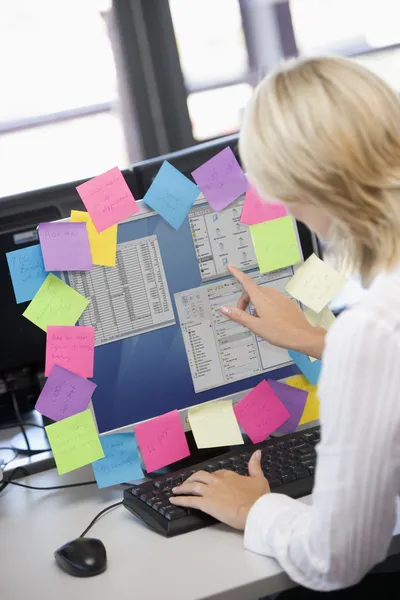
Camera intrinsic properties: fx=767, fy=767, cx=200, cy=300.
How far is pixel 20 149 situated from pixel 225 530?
260 centimetres

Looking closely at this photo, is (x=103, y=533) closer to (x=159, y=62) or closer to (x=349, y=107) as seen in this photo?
(x=349, y=107)

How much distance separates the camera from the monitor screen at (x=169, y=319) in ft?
4.07

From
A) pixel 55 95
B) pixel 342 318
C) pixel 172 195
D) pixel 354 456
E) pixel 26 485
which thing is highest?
pixel 55 95

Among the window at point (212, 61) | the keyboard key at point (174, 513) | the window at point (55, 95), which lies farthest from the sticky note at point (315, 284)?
the window at point (212, 61)

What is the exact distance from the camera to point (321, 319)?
137 centimetres

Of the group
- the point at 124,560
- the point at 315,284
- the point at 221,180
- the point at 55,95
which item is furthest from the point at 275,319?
the point at 55,95

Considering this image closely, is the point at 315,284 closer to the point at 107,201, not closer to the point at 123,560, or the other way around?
the point at 107,201

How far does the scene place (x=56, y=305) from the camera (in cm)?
122

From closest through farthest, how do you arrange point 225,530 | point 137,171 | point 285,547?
1. point 285,547
2. point 225,530
3. point 137,171

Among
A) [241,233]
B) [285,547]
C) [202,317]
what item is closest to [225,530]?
[285,547]

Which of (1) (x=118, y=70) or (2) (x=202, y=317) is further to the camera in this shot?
(1) (x=118, y=70)

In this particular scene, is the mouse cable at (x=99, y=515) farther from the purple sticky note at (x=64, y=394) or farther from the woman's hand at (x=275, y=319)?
the woman's hand at (x=275, y=319)

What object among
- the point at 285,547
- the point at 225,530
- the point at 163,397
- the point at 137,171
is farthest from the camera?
the point at 137,171

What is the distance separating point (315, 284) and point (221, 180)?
25 centimetres
